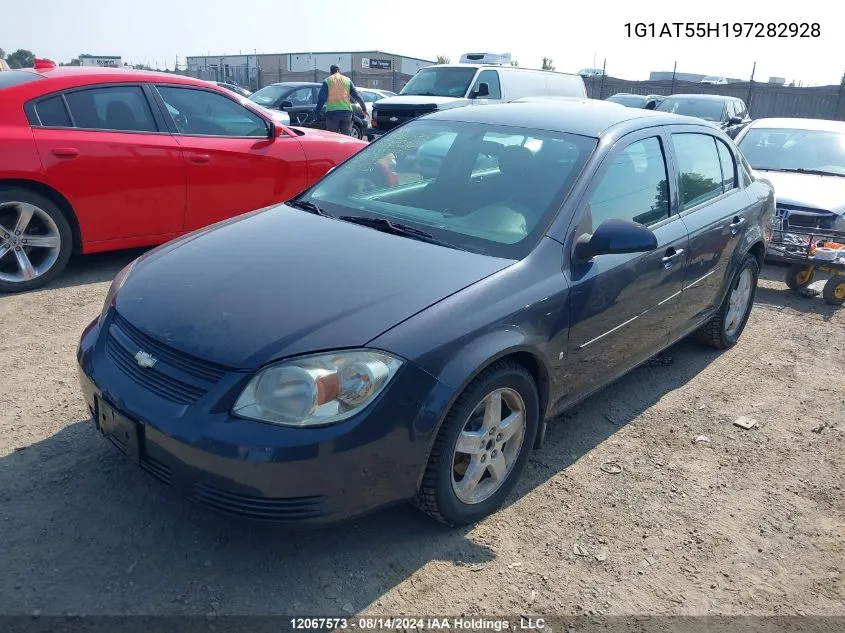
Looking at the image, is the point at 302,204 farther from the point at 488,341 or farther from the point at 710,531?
the point at 710,531

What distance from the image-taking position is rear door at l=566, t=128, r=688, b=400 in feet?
10.9

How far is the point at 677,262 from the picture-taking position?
3.99 m

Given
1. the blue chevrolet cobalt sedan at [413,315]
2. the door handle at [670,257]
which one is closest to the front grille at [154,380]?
the blue chevrolet cobalt sedan at [413,315]

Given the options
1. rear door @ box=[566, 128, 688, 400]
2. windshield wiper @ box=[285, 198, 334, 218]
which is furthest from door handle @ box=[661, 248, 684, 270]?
windshield wiper @ box=[285, 198, 334, 218]

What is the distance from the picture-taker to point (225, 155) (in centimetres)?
610

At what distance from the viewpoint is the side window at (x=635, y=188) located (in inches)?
138

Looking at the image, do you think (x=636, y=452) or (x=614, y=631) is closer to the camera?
(x=614, y=631)

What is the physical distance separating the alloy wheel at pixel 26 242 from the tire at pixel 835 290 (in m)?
6.63

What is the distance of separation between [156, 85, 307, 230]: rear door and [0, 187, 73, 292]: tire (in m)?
1.05

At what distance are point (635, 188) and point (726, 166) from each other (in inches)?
61.1

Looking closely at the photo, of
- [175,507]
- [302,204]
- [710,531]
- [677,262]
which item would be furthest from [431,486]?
[677,262]

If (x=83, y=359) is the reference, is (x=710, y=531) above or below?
below

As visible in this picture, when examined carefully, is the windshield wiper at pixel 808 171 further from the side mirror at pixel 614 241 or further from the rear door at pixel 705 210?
the side mirror at pixel 614 241

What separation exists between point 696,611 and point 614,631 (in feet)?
1.23
